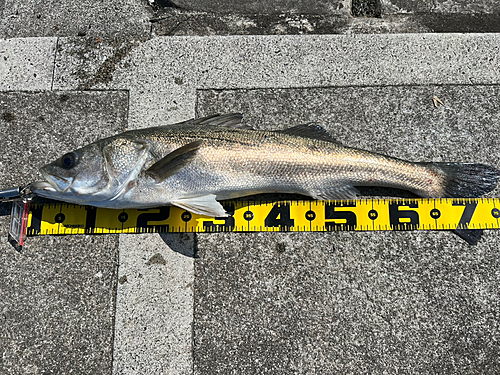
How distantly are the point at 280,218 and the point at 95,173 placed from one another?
5.91 ft

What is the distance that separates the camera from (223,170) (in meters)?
2.91

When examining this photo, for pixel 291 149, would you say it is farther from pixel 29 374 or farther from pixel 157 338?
pixel 29 374

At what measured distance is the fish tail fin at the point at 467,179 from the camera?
10.2 feet

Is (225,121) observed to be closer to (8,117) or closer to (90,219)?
(90,219)

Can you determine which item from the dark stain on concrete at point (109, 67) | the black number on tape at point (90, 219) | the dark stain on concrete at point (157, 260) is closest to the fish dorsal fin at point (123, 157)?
the black number on tape at point (90, 219)

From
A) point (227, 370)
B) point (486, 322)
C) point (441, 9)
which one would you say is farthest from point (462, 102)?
point (227, 370)

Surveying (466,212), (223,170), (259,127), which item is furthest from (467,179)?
(223,170)

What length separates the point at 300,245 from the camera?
3.25 m

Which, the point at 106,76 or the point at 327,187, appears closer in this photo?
the point at 327,187

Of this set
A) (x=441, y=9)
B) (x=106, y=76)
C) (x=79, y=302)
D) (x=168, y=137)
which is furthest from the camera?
(x=441, y=9)

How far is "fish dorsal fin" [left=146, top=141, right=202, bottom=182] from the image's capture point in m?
2.80

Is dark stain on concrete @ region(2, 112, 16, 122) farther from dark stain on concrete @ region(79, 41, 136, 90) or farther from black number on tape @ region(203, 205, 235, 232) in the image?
black number on tape @ region(203, 205, 235, 232)

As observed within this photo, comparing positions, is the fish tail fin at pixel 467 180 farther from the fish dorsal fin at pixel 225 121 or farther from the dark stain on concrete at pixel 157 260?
the dark stain on concrete at pixel 157 260

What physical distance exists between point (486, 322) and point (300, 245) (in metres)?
1.91
